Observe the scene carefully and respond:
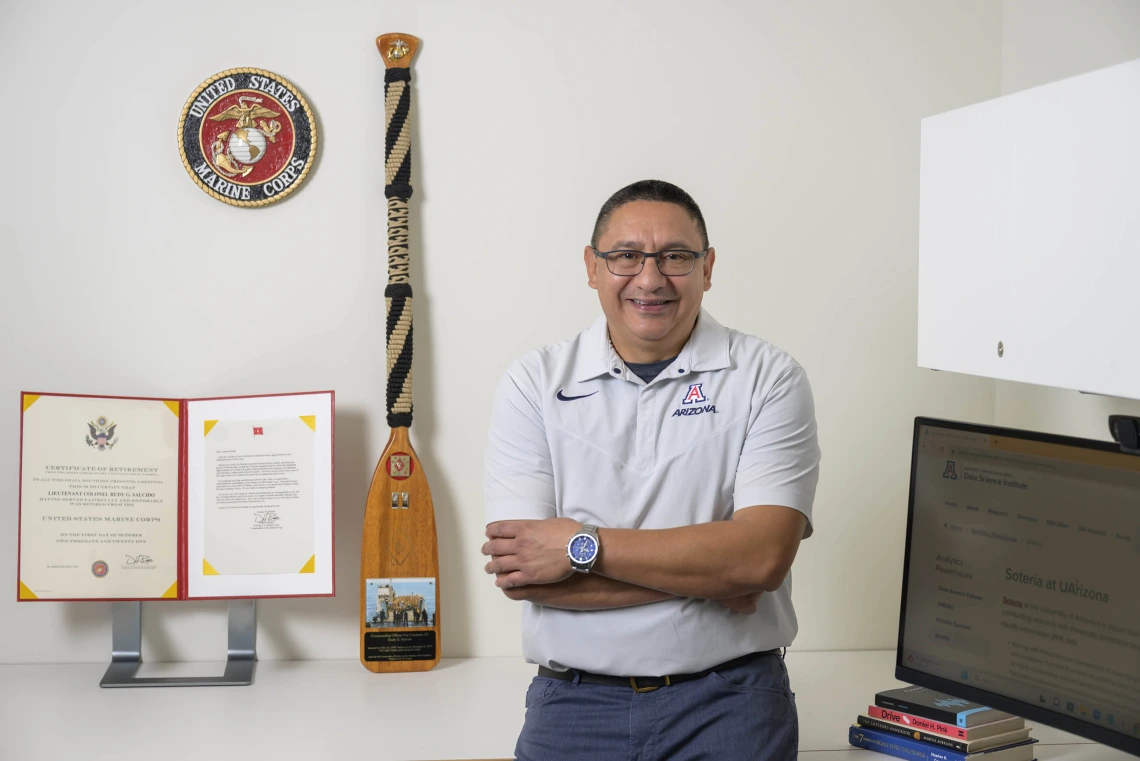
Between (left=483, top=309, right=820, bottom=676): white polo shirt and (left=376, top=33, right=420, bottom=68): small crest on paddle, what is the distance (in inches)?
35.5

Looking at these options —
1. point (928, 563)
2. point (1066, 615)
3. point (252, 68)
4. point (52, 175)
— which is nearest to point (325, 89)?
point (252, 68)

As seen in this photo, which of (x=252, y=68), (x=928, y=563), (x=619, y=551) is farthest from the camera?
(x=252, y=68)

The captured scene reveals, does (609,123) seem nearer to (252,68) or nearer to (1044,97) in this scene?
Answer: (252,68)

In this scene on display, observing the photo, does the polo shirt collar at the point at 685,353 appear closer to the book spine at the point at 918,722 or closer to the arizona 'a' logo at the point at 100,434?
the book spine at the point at 918,722

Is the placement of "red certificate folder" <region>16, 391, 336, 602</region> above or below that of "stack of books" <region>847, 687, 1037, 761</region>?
above

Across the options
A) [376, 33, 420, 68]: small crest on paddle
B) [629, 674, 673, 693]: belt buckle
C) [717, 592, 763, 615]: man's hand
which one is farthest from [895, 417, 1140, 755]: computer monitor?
[376, 33, 420, 68]: small crest on paddle

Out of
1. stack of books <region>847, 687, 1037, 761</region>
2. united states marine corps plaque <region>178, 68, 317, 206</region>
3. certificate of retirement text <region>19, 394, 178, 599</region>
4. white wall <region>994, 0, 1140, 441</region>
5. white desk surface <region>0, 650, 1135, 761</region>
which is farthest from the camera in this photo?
united states marine corps plaque <region>178, 68, 317, 206</region>

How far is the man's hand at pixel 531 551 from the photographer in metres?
1.54

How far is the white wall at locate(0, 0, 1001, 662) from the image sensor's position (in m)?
2.22

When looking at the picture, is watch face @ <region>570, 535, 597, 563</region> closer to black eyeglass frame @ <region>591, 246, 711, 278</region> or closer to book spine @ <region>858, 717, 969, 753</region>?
black eyeglass frame @ <region>591, 246, 711, 278</region>

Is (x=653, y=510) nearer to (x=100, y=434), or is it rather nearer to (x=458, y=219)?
(x=458, y=219)

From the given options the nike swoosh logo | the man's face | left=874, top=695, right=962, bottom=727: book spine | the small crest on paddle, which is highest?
the small crest on paddle

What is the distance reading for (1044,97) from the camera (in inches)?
59.9

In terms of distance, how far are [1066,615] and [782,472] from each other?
1.63 feet
